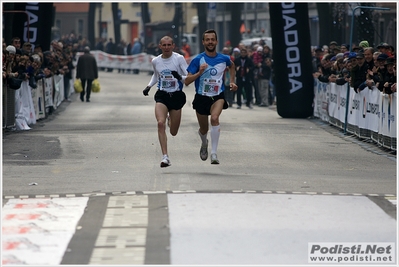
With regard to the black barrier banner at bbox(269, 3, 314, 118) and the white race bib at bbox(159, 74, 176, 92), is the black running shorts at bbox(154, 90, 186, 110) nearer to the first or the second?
the white race bib at bbox(159, 74, 176, 92)

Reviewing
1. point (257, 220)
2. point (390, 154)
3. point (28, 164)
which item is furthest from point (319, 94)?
point (257, 220)

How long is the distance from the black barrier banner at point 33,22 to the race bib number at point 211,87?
12137 mm

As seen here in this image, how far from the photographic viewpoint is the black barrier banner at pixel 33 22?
25078 mm

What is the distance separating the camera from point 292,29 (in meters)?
24.7

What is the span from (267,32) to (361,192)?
6118 centimetres

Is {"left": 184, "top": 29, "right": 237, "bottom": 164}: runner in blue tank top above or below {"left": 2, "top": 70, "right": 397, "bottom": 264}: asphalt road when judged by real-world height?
above

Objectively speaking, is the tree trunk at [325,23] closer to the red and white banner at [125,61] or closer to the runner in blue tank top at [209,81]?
the runner in blue tank top at [209,81]

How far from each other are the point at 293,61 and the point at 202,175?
12.8 meters

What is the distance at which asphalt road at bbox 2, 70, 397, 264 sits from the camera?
29.0ft

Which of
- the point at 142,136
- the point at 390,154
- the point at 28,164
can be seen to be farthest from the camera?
the point at 142,136

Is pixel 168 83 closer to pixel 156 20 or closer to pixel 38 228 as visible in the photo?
pixel 38 228

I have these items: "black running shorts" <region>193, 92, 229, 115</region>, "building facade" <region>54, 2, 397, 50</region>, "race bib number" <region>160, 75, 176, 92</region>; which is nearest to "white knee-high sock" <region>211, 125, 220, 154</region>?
"black running shorts" <region>193, 92, 229, 115</region>

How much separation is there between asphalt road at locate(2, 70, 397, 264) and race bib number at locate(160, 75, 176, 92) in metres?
1.04

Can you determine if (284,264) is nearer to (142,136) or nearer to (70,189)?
(70,189)
